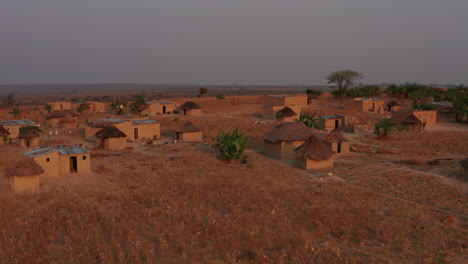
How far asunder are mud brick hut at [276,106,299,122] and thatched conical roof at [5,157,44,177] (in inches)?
1072

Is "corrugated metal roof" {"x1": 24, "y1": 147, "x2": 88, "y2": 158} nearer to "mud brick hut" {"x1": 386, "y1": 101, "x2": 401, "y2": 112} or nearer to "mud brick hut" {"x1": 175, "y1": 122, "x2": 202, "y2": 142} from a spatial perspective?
"mud brick hut" {"x1": 175, "y1": 122, "x2": 202, "y2": 142}

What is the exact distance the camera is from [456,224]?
41.7 feet

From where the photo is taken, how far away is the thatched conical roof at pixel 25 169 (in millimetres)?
14859

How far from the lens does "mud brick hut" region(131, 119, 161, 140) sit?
30.6 metres

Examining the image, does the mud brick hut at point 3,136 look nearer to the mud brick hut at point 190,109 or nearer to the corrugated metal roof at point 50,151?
the corrugated metal roof at point 50,151

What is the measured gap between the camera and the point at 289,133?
77.5 ft

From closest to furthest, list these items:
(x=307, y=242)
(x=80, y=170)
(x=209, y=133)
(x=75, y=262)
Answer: (x=75, y=262) → (x=307, y=242) → (x=80, y=170) → (x=209, y=133)

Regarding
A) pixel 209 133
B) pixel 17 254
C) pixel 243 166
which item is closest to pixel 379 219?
pixel 243 166

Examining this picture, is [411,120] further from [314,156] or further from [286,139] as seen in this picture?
[314,156]

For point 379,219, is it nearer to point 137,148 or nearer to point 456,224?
point 456,224

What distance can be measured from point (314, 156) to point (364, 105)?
29802 mm

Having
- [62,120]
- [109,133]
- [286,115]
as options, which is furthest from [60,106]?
[286,115]

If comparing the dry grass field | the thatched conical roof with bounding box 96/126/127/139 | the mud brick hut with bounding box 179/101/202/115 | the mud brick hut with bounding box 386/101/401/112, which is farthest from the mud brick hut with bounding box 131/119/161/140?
Result: the mud brick hut with bounding box 386/101/401/112

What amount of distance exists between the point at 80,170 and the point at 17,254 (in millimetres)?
9046
